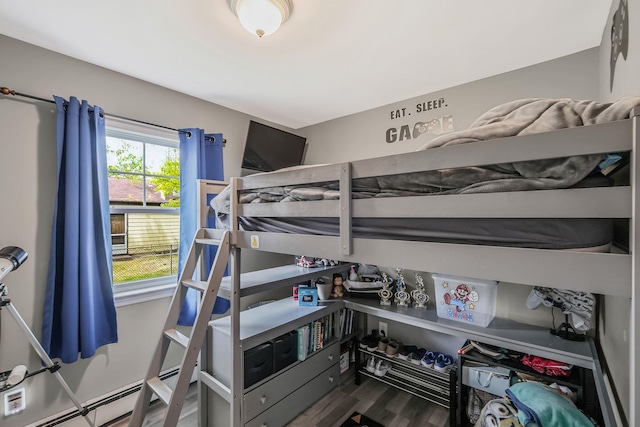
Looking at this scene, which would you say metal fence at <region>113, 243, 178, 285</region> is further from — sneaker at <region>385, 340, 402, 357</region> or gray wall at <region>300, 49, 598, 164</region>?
sneaker at <region>385, 340, 402, 357</region>

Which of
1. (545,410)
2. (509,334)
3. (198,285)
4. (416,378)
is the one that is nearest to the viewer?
(545,410)

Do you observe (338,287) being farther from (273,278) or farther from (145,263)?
(145,263)

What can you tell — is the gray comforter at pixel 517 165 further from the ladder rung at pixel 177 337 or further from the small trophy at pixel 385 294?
the small trophy at pixel 385 294

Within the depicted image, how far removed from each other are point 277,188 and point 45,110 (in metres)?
1.68

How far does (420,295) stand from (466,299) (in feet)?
1.29

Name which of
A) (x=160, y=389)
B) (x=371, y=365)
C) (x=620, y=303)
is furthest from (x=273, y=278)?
(x=620, y=303)

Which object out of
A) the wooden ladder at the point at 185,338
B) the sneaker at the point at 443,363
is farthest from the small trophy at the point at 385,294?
the wooden ladder at the point at 185,338

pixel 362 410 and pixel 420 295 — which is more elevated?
pixel 420 295

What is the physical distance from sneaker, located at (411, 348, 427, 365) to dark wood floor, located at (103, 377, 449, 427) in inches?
11.6

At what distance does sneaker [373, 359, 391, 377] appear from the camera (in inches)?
93.1

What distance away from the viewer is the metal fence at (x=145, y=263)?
2.14 m

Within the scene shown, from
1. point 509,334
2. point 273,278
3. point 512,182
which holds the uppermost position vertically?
point 512,182

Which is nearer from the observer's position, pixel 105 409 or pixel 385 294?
pixel 105 409

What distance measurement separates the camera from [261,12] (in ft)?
4.39
